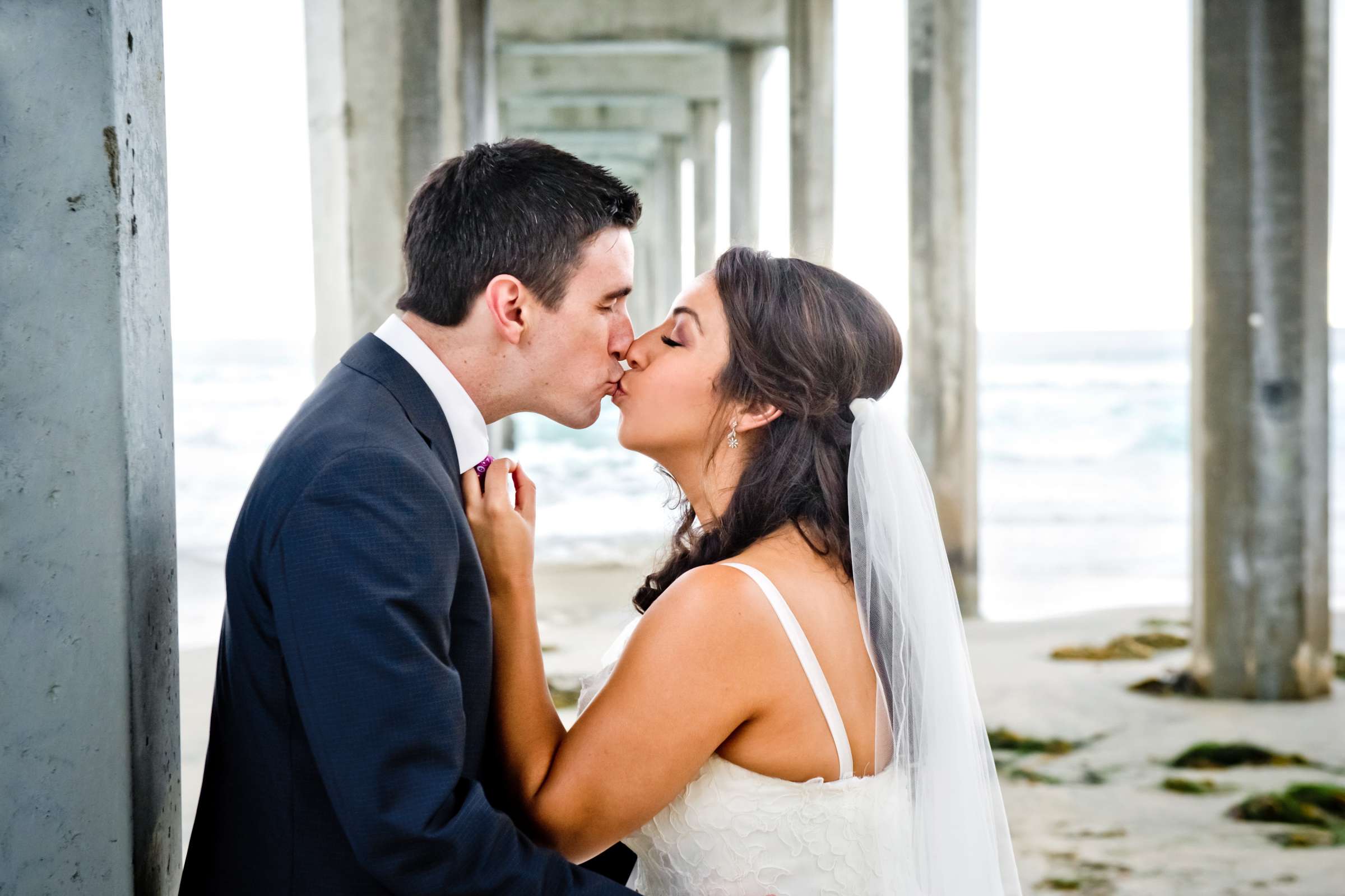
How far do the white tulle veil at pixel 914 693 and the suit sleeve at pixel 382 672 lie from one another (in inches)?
40.6

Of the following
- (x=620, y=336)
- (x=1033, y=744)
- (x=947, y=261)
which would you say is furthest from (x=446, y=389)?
(x=947, y=261)

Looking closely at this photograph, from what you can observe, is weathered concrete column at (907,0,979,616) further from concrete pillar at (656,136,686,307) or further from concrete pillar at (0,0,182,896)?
concrete pillar at (656,136,686,307)

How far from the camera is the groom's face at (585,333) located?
2.33 m

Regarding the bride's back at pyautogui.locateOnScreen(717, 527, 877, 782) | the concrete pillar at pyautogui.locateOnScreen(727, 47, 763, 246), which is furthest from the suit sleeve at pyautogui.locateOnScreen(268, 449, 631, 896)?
the concrete pillar at pyautogui.locateOnScreen(727, 47, 763, 246)

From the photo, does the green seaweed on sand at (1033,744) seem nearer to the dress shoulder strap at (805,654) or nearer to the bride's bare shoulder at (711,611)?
the dress shoulder strap at (805,654)

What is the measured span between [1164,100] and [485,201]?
44379 mm

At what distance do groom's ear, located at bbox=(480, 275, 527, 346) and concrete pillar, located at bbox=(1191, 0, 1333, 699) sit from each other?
5674 millimetres

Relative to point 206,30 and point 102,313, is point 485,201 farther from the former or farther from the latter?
point 206,30

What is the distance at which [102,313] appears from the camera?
1748 millimetres

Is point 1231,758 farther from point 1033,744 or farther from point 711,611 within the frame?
point 711,611

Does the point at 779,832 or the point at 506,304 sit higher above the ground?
the point at 506,304

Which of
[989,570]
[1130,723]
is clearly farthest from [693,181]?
[1130,723]

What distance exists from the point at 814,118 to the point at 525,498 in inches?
496

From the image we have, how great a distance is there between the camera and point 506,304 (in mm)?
2238
